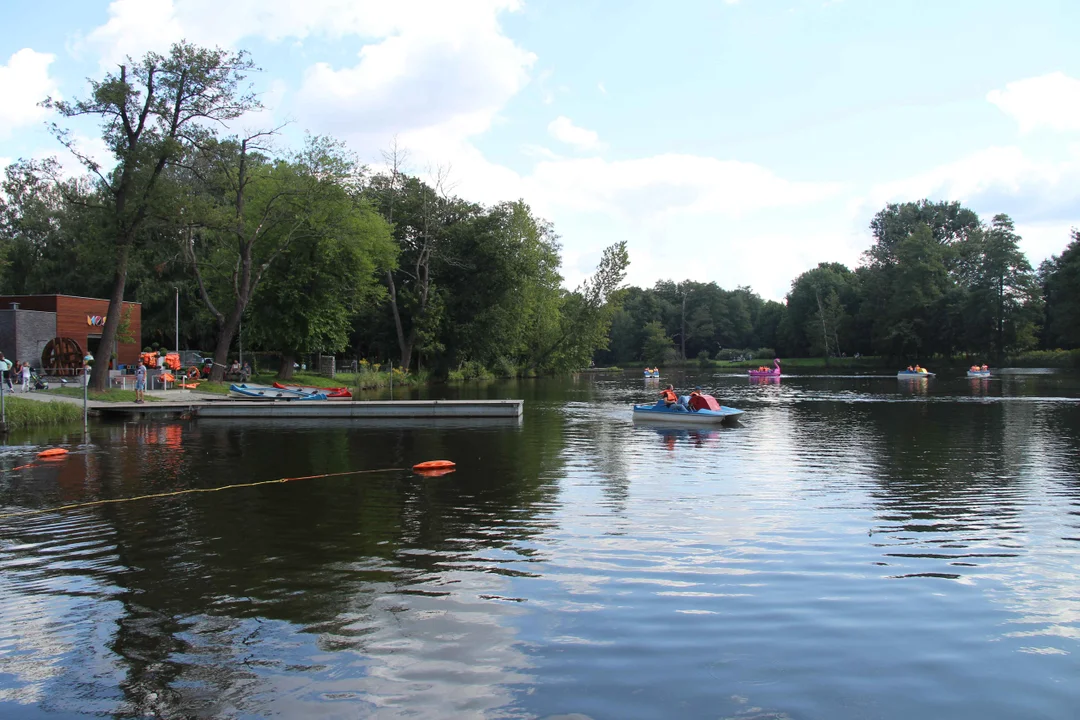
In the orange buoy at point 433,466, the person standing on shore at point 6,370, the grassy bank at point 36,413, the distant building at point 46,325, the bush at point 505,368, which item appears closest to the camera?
the orange buoy at point 433,466

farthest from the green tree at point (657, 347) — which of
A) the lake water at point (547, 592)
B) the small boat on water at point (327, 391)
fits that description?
the lake water at point (547, 592)

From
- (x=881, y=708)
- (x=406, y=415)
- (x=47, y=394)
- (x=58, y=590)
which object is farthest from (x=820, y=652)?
(x=47, y=394)

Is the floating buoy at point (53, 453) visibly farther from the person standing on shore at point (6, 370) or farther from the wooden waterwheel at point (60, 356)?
the wooden waterwheel at point (60, 356)

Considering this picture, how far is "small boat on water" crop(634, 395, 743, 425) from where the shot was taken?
2777 centimetres

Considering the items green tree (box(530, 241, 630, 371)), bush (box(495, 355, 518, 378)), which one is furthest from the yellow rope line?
green tree (box(530, 241, 630, 371))

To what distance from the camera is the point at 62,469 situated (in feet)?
55.7

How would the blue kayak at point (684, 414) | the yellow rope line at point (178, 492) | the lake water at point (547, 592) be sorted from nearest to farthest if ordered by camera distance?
the lake water at point (547, 592)
the yellow rope line at point (178, 492)
the blue kayak at point (684, 414)

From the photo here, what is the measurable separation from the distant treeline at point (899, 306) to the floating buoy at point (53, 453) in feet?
210

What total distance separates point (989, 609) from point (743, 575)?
8.13ft

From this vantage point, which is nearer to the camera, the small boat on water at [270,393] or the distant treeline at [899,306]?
the small boat on water at [270,393]

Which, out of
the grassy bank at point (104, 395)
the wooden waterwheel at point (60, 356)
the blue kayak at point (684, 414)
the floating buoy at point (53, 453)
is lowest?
the floating buoy at point (53, 453)

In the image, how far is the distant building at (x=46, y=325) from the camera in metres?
37.6

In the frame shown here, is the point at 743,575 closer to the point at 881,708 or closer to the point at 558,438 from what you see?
the point at 881,708

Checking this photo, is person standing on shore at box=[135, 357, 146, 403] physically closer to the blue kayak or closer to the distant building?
the distant building
